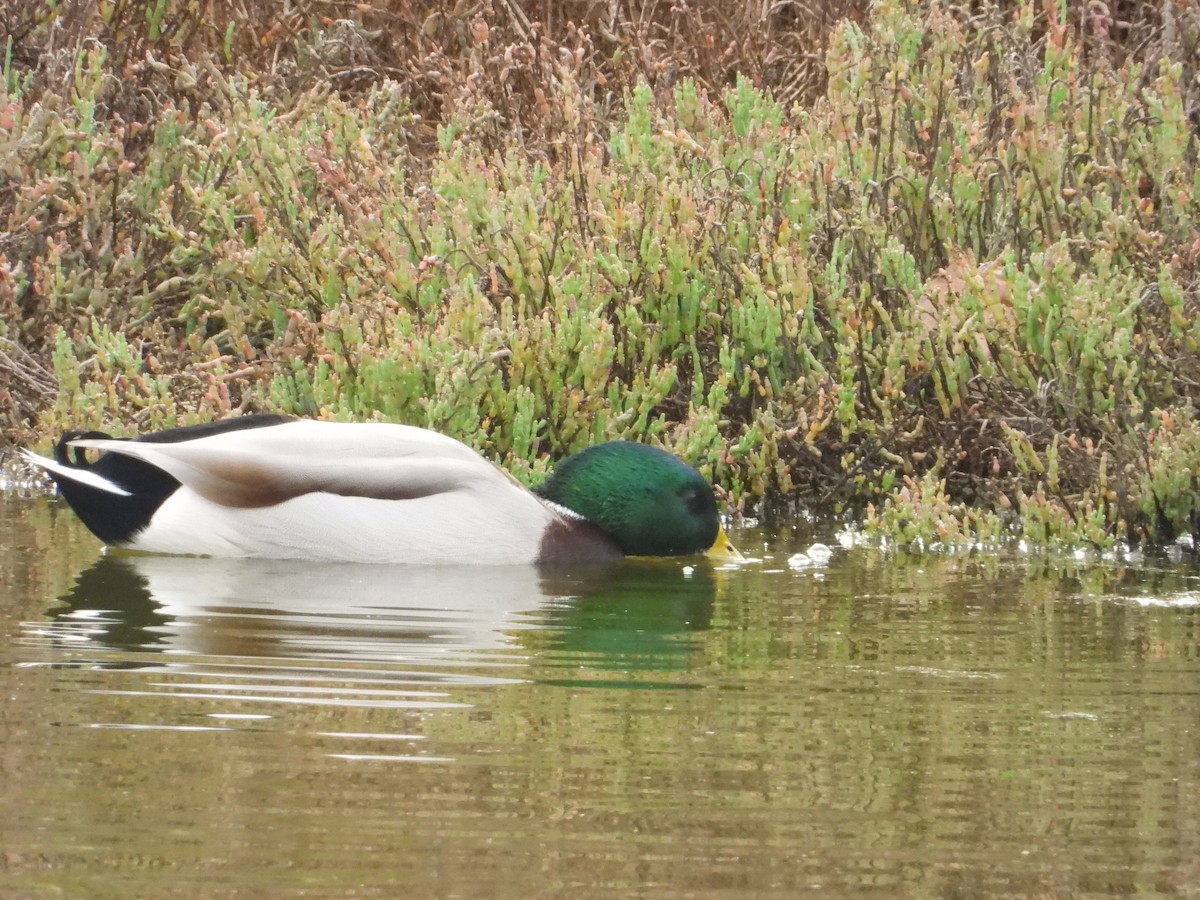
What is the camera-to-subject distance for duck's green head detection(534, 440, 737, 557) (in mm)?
7414

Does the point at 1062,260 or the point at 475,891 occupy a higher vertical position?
the point at 1062,260

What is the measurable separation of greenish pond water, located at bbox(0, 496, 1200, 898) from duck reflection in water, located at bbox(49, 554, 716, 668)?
20 mm

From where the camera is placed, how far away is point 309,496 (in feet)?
23.1

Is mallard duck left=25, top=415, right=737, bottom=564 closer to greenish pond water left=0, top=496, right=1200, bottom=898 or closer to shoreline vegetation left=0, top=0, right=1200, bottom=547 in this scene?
greenish pond water left=0, top=496, right=1200, bottom=898

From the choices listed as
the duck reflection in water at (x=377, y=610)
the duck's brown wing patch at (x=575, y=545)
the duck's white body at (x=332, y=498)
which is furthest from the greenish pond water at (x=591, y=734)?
the duck's brown wing patch at (x=575, y=545)

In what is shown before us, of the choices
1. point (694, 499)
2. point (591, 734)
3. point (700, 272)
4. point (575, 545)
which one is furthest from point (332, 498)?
point (591, 734)

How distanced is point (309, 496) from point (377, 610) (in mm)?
1107

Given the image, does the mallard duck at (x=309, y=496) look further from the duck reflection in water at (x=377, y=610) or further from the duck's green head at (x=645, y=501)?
the duck's green head at (x=645, y=501)

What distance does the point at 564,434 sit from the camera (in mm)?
8266

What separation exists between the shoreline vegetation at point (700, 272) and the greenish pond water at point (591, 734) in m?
1.29

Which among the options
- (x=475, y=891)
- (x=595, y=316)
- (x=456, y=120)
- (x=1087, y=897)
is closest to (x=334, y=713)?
(x=475, y=891)

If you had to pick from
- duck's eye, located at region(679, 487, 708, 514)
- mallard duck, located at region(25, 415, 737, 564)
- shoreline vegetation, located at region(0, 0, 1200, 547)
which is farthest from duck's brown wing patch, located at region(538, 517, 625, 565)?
shoreline vegetation, located at region(0, 0, 1200, 547)

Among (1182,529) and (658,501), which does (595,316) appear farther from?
(1182,529)

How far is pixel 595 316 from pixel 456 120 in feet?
5.50
